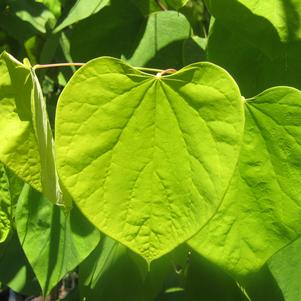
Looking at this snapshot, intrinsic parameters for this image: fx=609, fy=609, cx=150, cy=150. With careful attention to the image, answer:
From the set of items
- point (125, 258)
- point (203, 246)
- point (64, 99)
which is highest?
point (64, 99)

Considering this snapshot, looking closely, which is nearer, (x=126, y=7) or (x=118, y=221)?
(x=118, y=221)

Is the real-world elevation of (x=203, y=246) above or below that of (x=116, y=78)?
below

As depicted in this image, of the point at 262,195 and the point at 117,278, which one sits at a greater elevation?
the point at 262,195

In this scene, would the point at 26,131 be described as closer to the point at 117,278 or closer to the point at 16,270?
the point at 117,278

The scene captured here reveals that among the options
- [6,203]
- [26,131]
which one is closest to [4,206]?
[6,203]

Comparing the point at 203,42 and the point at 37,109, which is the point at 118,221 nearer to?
the point at 37,109

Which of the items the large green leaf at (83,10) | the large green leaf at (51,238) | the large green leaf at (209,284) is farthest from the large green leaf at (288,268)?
the large green leaf at (83,10)

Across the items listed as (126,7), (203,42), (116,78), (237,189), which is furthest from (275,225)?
(126,7)
